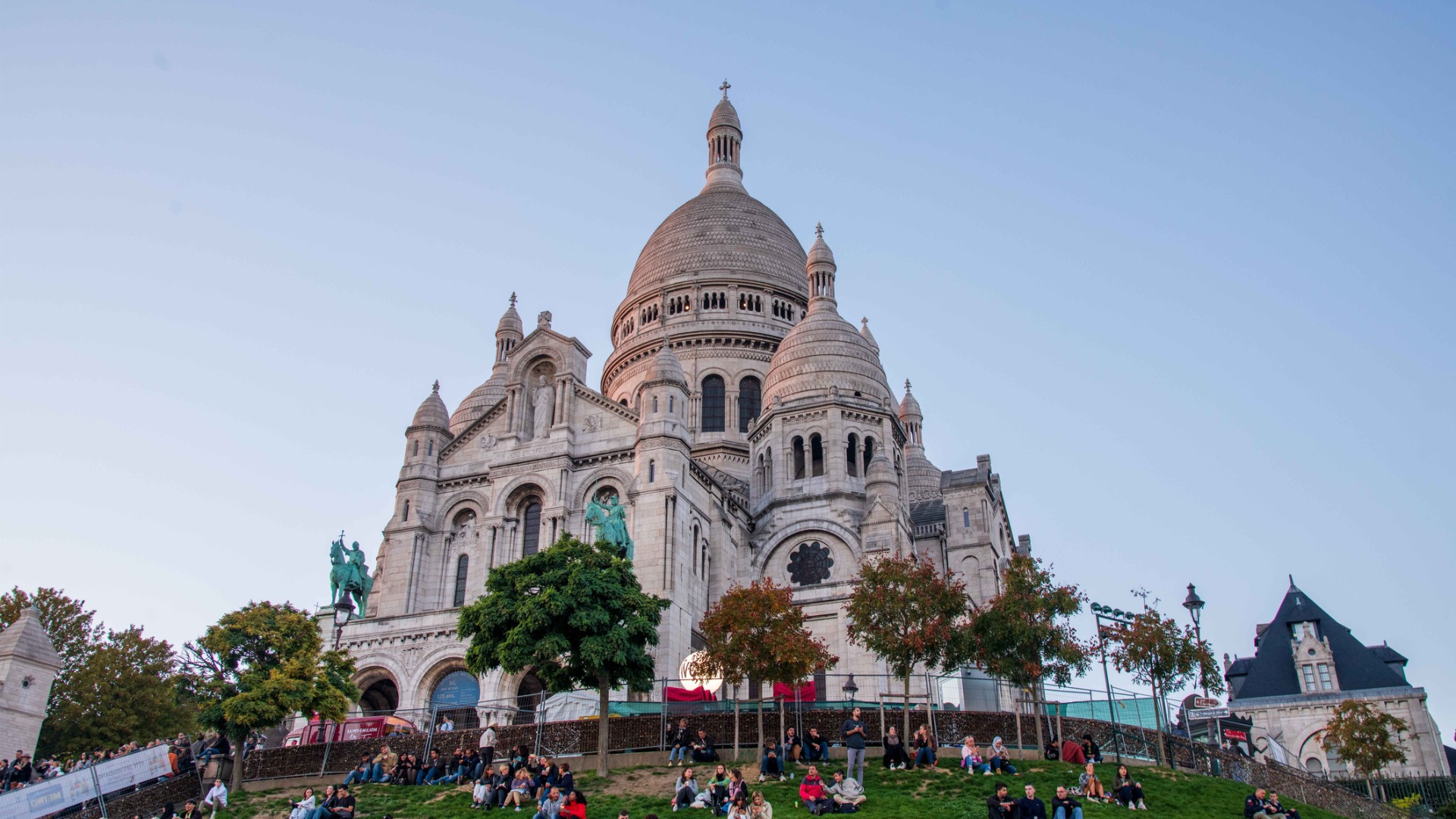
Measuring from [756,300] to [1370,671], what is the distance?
36692 mm

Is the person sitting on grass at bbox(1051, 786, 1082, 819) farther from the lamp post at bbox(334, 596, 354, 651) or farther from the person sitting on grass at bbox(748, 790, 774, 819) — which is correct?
the lamp post at bbox(334, 596, 354, 651)

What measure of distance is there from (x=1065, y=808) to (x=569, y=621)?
1409 cm

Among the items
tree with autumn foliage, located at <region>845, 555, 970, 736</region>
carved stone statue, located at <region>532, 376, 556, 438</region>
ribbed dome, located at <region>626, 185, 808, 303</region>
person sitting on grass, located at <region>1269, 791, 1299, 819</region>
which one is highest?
ribbed dome, located at <region>626, 185, 808, 303</region>

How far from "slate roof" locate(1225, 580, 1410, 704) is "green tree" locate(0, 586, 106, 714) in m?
53.1

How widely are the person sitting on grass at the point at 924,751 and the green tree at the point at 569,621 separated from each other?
7.71 metres

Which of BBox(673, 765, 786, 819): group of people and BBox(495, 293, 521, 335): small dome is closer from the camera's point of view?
BBox(673, 765, 786, 819): group of people

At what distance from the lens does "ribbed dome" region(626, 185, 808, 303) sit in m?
68.6

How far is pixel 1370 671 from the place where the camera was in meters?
55.1

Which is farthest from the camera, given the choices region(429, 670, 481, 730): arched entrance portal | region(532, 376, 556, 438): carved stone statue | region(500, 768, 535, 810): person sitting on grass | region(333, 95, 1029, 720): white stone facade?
region(532, 376, 556, 438): carved stone statue

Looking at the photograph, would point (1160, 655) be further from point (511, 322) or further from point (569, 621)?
point (511, 322)

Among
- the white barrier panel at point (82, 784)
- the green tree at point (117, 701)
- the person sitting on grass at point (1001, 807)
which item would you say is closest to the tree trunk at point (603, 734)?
the person sitting on grass at point (1001, 807)

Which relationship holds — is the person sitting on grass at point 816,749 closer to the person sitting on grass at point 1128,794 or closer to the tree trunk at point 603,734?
the tree trunk at point 603,734

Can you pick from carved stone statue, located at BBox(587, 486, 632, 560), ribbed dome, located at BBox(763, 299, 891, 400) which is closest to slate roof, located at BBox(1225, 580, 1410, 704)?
ribbed dome, located at BBox(763, 299, 891, 400)

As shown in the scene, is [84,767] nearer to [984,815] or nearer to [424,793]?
[424,793]
